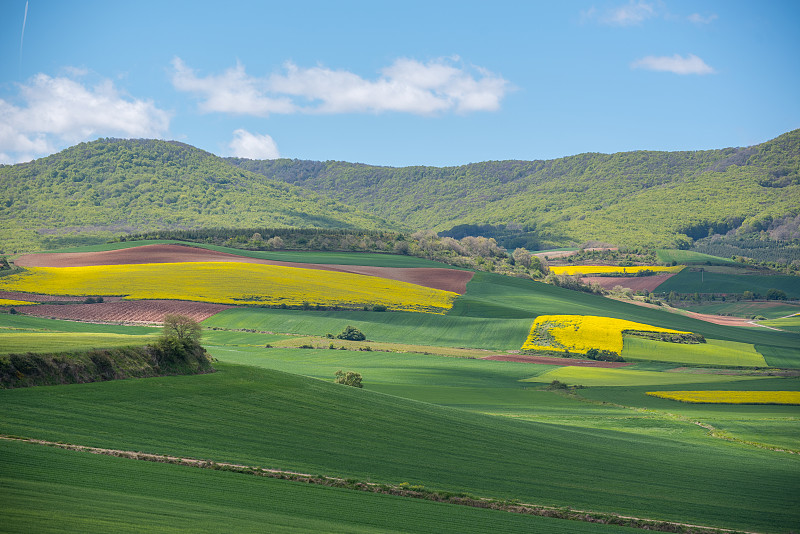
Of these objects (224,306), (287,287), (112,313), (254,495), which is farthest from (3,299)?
(254,495)

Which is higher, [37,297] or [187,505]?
[37,297]

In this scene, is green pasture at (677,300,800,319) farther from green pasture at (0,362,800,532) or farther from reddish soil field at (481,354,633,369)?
green pasture at (0,362,800,532)

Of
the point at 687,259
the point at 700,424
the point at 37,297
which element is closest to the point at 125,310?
the point at 37,297

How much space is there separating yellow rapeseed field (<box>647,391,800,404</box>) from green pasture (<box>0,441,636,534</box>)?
1424 inches

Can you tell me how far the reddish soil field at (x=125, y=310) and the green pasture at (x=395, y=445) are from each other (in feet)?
149

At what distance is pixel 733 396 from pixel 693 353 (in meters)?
23.5

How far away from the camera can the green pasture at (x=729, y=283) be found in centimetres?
15362

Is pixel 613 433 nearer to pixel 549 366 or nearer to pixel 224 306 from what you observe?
pixel 549 366

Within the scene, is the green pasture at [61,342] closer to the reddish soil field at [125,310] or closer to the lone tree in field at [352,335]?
the lone tree in field at [352,335]

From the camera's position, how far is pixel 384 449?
3222 cm

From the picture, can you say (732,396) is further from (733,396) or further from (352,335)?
(352,335)

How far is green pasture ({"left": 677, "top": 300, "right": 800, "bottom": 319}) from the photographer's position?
443 feet

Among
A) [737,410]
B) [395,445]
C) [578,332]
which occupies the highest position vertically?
[578,332]

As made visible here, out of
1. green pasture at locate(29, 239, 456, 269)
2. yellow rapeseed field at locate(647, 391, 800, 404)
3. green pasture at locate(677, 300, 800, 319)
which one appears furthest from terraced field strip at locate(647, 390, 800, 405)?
green pasture at locate(677, 300, 800, 319)
